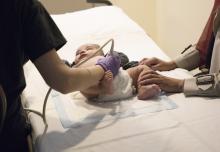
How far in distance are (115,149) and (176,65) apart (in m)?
0.76

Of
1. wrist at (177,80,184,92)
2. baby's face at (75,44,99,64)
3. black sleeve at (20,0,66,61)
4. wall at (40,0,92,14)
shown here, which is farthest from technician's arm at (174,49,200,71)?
wall at (40,0,92,14)

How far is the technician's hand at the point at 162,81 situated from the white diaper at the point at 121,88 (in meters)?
0.05

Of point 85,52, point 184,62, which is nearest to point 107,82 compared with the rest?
point 85,52

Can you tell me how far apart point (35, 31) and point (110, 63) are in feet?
1.32

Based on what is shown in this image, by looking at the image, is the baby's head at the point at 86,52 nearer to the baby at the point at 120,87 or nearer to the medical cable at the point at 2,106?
the baby at the point at 120,87

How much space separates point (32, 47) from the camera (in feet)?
3.69

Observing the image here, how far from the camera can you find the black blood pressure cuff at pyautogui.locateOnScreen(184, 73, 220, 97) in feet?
4.77

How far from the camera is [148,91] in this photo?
4.84 ft

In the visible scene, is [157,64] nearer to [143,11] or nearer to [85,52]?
[85,52]

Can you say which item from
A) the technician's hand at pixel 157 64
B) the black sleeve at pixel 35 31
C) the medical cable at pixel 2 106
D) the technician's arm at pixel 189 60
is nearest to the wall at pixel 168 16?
the technician's arm at pixel 189 60

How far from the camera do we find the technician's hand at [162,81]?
152 centimetres

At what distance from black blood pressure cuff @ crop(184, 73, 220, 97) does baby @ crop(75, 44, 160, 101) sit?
13 centimetres

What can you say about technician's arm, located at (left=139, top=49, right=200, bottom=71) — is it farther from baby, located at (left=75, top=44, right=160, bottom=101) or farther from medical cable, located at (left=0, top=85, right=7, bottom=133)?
medical cable, located at (left=0, top=85, right=7, bottom=133)

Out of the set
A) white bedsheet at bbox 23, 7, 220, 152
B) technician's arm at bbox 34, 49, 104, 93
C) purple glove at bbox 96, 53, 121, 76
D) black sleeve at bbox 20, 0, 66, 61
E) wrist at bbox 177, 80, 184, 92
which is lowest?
white bedsheet at bbox 23, 7, 220, 152
